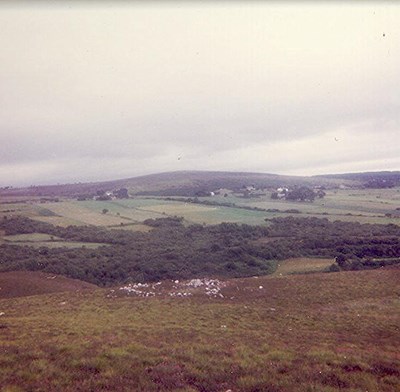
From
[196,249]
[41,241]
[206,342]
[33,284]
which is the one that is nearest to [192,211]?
[196,249]

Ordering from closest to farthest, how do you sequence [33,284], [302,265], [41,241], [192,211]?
[33,284]
[302,265]
[41,241]
[192,211]

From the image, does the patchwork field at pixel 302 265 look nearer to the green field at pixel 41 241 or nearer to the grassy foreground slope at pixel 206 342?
the grassy foreground slope at pixel 206 342

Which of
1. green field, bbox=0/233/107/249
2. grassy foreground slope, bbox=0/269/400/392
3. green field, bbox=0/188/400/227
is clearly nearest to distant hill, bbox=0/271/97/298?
grassy foreground slope, bbox=0/269/400/392

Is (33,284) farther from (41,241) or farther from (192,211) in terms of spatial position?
(192,211)

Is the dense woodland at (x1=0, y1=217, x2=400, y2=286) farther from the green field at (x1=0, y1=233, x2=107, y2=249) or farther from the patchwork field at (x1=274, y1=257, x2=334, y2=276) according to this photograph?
the green field at (x1=0, y1=233, x2=107, y2=249)

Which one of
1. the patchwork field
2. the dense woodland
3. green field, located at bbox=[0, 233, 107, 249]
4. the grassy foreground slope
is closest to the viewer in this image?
the grassy foreground slope

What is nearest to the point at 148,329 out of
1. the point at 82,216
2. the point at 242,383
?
the point at 242,383
